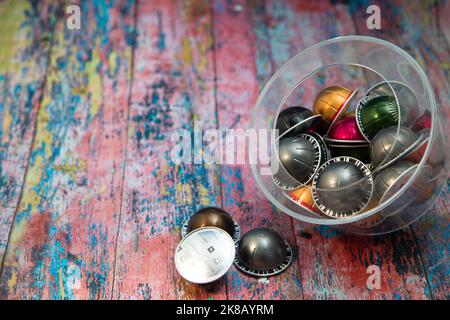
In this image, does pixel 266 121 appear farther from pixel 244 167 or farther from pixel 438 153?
pixel 438 153

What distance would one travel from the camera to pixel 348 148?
1.56m

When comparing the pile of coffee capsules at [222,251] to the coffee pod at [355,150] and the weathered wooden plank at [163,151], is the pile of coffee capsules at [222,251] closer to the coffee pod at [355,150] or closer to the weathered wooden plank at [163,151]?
the weathered wooden plank at [163,151]

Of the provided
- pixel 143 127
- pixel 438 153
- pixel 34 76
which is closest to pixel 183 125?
pixel 143 127

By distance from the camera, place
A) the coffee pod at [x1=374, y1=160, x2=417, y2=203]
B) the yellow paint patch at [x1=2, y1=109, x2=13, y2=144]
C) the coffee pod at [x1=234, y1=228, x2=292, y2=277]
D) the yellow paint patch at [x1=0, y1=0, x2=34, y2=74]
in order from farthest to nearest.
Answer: the yellow paint patch at [x1=0, y1=0, x2=34, y2=74], the yellow paint patch at [x1=2, y1=109, x2=13, y2=144], the coffee pod at [x1=234, y1=228, x2=292, y2=277], the coffee pod at [x1=374, y1=160, x2=417, y2=203]

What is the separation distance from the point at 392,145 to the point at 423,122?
14 cm

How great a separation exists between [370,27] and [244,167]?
2.78 ft

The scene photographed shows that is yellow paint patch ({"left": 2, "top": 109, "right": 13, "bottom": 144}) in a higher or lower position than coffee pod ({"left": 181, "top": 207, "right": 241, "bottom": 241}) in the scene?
lower

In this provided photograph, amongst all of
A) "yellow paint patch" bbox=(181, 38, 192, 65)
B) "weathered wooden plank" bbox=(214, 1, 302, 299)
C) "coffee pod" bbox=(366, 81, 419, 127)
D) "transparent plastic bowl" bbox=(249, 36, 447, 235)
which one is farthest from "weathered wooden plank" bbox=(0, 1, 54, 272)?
"coffee pod" bbox=(366, 81, 419, 127)

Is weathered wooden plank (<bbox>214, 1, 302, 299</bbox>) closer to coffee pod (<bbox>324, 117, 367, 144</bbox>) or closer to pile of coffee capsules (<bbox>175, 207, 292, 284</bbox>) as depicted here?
pile of coffee capsules (<bbox>175, 207, 292, 284</bbox>)

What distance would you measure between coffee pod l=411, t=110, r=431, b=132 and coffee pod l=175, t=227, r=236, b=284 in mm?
552

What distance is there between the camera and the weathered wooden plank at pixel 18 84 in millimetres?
1803

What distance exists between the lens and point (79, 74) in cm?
218

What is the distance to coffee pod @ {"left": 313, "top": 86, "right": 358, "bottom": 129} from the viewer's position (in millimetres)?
1627

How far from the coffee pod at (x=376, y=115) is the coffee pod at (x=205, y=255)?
0.44 metres
